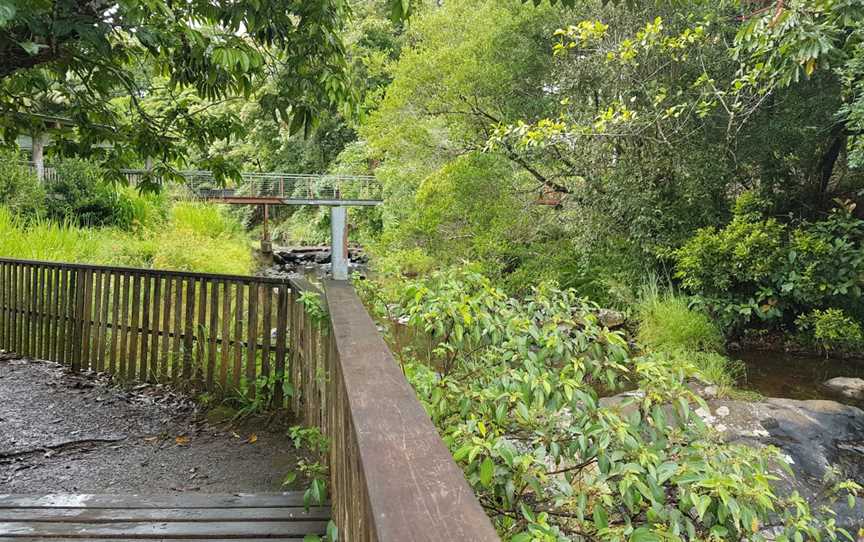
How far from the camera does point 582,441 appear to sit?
165cm

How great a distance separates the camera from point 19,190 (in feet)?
37.7

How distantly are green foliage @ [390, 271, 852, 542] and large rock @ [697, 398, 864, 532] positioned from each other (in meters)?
3.19

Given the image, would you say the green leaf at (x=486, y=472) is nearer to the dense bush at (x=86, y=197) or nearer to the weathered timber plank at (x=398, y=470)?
the weathered timber plank at (x=398, y=470)

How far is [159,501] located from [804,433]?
573cm

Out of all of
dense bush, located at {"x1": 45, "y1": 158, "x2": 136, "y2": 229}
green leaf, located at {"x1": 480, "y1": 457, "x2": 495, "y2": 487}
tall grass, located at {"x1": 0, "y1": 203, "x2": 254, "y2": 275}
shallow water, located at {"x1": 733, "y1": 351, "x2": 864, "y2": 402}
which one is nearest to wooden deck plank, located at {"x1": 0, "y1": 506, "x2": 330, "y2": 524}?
green leaf, located at {"x1": 480, "y1": 457, "x2": 495, "y2": 487}

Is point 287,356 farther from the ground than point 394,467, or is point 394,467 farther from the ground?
point 394,467


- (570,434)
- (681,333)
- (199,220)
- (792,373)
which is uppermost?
(199,220)

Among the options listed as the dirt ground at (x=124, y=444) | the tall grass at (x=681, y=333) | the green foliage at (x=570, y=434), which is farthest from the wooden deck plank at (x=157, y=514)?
the tall grass at (x=681, y=333)

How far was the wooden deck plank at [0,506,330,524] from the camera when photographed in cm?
228

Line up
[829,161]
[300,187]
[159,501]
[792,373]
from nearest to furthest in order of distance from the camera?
1. [159,501]
2. [792,373]
3. [829,161]
4. [300,187]

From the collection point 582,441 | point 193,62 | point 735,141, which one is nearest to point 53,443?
point 193,62

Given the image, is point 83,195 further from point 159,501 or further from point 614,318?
point 159,501

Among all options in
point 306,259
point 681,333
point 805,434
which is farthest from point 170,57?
point 306,259

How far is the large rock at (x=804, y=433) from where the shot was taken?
4.81m
